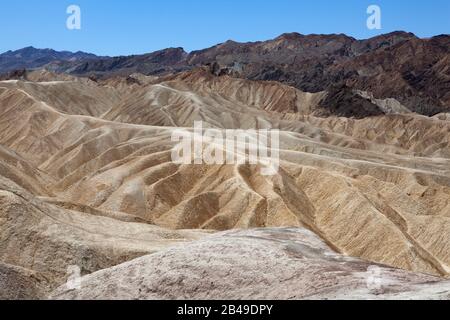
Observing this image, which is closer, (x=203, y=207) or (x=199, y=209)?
(x=199, y=209)

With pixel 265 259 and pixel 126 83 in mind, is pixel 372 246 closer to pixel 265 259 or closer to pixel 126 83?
pixel 265 259

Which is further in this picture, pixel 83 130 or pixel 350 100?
pixel 350 100

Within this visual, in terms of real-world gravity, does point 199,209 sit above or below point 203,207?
below

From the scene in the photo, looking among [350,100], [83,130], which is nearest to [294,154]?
[83,130]
